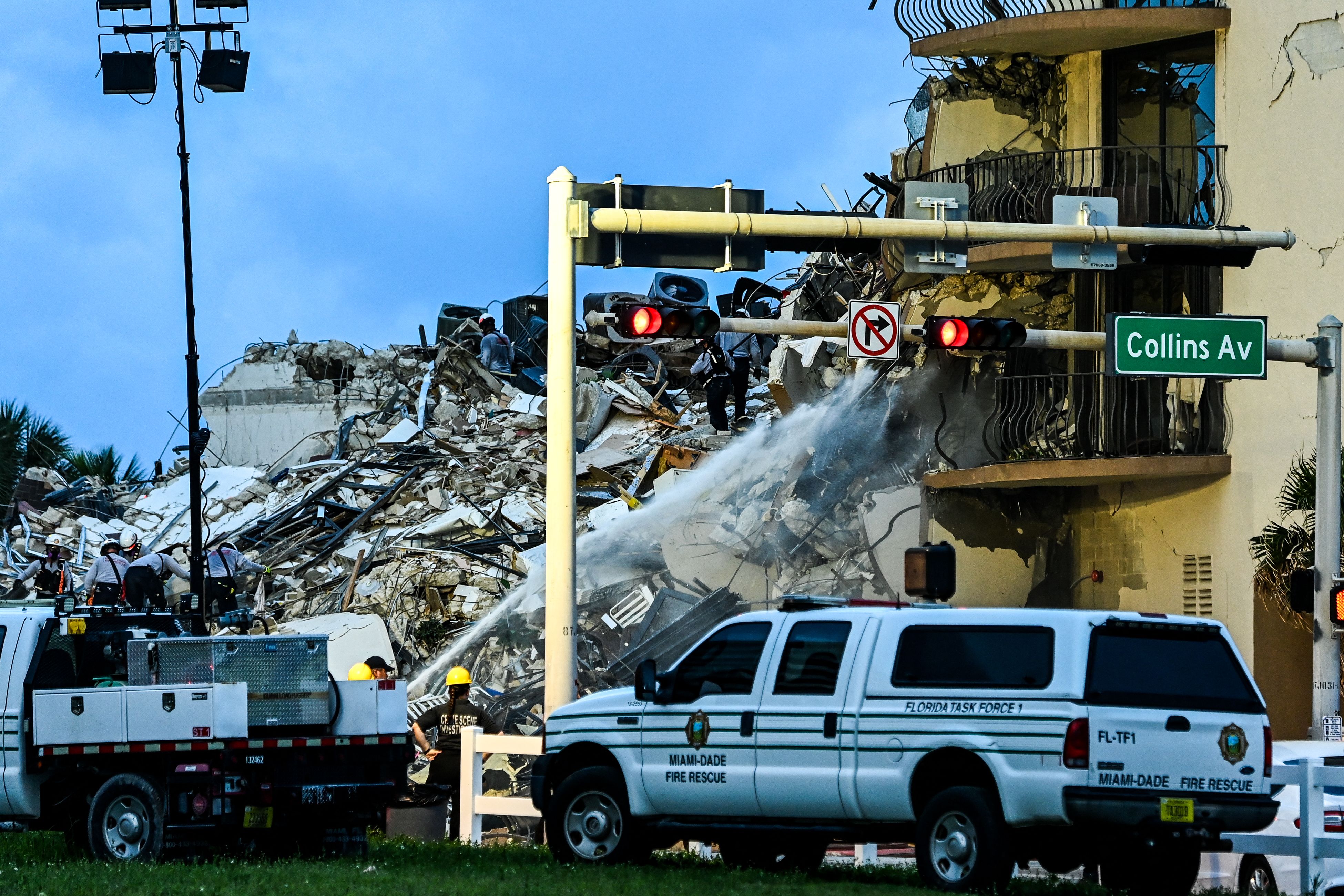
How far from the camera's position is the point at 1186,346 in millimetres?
17828

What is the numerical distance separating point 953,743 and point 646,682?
2.39 metres

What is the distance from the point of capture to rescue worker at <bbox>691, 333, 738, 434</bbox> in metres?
29.6

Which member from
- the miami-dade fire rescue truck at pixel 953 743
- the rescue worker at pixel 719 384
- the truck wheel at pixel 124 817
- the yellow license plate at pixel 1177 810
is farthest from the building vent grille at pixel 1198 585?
the truck wheel at pixel 124 817

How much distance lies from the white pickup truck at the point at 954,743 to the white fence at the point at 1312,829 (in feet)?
3.17

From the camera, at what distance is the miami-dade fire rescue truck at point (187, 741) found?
13055 mm

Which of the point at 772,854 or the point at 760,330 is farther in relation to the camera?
the point at 760,330

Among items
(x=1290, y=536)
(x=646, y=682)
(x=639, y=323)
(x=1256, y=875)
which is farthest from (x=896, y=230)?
(x=1256, y=875)

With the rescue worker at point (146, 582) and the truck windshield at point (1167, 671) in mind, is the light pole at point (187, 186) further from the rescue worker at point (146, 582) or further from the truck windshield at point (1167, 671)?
the truck windshield at point (1167, 671)

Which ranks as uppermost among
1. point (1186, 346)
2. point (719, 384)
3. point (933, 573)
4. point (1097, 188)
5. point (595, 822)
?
point (1097, 188)

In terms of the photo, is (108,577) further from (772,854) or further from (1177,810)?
(1177,810)

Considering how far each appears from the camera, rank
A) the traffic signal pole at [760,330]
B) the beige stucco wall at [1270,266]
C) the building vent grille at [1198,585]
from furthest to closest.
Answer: the building vent grille at [1198,585] → the beige stucco wall at [1270,266] → the traffic signal pole at [760,330]

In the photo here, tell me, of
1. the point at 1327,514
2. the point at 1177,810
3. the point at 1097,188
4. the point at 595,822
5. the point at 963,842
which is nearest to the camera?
the point at 1177,810

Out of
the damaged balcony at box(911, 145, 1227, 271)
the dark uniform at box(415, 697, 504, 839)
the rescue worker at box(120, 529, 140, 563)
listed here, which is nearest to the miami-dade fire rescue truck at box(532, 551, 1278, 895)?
the dark uniform at box(415, 697, 504, 839)

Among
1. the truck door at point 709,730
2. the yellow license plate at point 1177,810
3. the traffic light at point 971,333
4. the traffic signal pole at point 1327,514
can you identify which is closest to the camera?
the yellow license plate at point 1177,810
